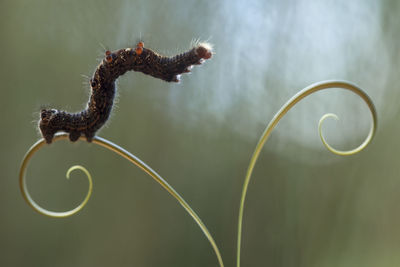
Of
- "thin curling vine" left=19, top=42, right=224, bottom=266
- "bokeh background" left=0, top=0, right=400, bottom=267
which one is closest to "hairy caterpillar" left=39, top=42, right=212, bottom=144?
"thin curling vine" left=19, top=42, right=224, bottom=266

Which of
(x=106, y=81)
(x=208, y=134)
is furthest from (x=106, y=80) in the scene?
(x=208, y=134)

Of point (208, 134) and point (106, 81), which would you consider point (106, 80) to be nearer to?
point (106, 81)

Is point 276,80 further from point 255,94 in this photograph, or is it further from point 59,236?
point 59,236

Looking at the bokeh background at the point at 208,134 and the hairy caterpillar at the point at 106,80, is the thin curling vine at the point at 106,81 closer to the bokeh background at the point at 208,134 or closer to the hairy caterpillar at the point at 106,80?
the hairy caterpillar at the point at 106,80

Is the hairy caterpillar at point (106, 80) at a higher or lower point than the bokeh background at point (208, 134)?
lower

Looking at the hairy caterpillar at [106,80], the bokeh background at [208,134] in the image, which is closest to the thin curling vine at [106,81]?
the hairy caterpillar at [106,80]
